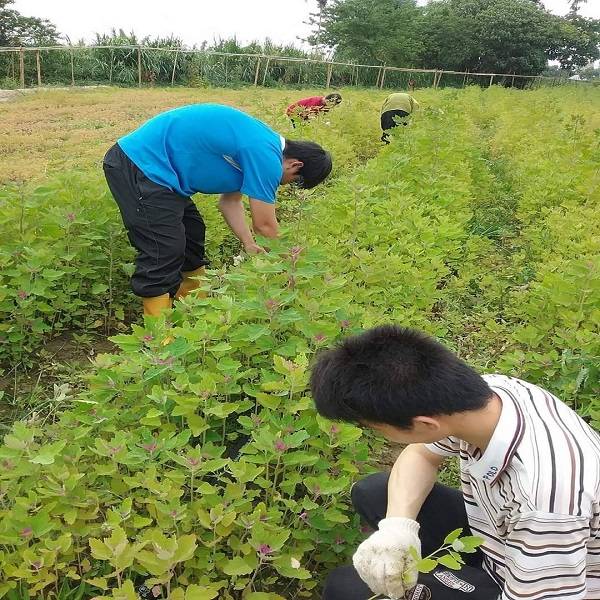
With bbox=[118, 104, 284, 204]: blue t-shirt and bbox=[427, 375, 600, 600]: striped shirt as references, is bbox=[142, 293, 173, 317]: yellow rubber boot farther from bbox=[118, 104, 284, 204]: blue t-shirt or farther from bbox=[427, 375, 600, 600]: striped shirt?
bbox=[427, 375, 600, 600]: striped shirt

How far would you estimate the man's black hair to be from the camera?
134cm

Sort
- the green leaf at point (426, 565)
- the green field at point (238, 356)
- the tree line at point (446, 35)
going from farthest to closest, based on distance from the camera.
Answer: the tree line at point (446, 35)
the green field at point (238, 356)
the green leaf at point (426, 565)

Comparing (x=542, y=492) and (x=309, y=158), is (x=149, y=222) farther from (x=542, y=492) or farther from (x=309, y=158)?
(x=542, y=492)

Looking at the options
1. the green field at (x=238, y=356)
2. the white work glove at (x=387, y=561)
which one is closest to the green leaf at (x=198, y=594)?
the green field at (x=238, y=356)

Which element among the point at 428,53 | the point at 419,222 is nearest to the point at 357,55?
the point at 428,53

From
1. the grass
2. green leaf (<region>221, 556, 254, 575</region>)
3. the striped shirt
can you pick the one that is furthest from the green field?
the grass

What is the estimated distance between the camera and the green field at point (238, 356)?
1.77m

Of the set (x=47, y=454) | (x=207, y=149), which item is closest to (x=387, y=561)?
(x=47, y=454)

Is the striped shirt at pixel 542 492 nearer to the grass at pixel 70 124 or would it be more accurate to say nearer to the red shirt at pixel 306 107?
the grass at pixel 70 124

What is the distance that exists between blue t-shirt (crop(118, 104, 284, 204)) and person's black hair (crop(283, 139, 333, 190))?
0.11m

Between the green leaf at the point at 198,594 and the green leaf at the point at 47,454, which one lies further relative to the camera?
the green leaf at the point at 47,454

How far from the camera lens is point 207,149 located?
3.26 metres

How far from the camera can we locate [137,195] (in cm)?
327

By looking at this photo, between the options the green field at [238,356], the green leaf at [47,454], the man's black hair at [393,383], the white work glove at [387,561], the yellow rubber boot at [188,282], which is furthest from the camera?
the yellow rubber boot at [188,282]
